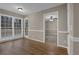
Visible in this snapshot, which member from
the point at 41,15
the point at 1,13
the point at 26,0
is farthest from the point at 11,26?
the point at 26,0

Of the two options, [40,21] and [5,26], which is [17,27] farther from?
[40,21]

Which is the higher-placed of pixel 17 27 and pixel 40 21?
pixel 40 21

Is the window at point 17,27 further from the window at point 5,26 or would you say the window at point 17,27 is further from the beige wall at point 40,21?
the beige wall at point 40,21

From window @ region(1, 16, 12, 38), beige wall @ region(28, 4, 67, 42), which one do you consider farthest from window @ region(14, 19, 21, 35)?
beige wall @ region(28, 4, 67, 42)

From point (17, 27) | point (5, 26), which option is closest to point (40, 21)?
point (17, 27)

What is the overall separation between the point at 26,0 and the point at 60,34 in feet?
8.55

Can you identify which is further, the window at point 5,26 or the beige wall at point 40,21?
the window at point 5,26

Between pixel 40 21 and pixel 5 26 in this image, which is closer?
pixel 5 26

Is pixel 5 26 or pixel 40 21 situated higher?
pixel 40 21

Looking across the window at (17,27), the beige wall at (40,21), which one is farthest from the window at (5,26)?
the beige wall at (40,21)

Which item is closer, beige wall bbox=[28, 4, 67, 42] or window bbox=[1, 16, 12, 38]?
beige wall bbox=[28, 4, 67, 42]

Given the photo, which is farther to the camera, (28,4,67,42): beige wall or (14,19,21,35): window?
(14,19,21,35): window

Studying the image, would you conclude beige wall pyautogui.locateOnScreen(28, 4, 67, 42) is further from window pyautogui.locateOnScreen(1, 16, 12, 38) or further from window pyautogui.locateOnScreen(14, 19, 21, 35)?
window pyautogui.locateOnScreen(1, 16, 12, 38)

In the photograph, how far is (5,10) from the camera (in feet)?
11.8
